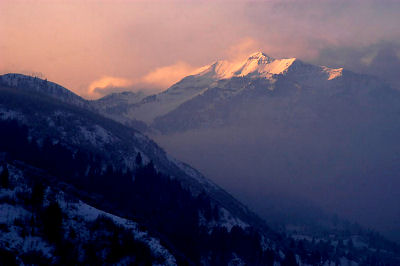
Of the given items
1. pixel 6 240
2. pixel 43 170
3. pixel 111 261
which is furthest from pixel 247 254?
pixel 6 240

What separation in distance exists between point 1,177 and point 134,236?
3623cm

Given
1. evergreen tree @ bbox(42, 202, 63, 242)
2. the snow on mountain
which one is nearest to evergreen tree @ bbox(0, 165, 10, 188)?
the snow on mountain

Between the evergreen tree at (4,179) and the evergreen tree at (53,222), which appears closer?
the evergreen tree at (53,222)

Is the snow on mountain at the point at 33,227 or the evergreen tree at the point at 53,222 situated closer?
the snow on mountain at the point at 33,227

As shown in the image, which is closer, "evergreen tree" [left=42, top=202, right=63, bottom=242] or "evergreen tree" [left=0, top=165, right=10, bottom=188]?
"evergreen tree" [left=42, top=202, right=63, bottom=242]

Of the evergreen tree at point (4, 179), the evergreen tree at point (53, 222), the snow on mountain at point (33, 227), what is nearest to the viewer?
the snow on mountain at point (33, 227)

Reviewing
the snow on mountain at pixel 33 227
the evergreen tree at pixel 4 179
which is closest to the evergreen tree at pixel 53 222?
the snow on mountain at pixel 33 227

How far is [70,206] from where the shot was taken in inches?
4345

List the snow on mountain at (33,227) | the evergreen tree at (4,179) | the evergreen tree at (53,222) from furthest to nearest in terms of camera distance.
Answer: the evergreen tree at (4,179) → the evergreen tree at (53,222) → the snow on mountain at (33,227)

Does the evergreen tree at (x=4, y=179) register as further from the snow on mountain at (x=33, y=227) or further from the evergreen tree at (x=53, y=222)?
the evergreen tree at (x=53, y=222)

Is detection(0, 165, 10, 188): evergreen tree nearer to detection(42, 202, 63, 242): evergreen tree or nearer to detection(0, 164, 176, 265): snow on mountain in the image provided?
detection(0, 164, 176, 265): snow on mountain

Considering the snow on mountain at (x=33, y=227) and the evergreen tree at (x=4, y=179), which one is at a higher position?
the evergreen tree at (x=4, y=179)

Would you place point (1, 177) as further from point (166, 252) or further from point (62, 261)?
point (166, 252)

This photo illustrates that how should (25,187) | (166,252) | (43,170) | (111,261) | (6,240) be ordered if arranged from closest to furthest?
(6,240)
(111,261)
(166,252)
(25,187)
(43,170)
